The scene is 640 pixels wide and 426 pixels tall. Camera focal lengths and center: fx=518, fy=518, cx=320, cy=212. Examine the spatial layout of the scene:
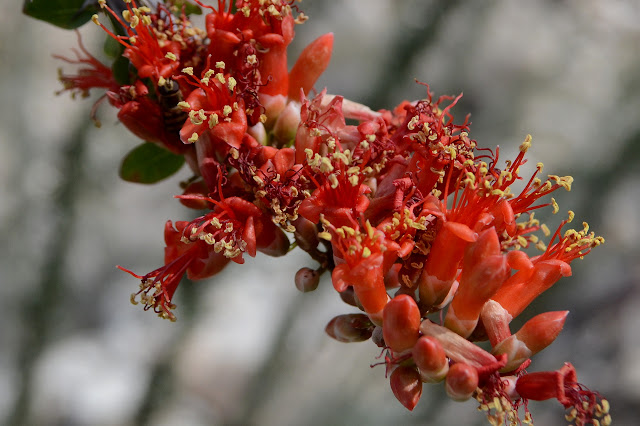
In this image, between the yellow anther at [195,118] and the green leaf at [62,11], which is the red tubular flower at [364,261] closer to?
the yellow anther at [195,118]

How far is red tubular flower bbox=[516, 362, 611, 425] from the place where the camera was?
1.75ft

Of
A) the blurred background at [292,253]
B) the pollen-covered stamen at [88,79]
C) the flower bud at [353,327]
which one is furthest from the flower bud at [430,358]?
the blurred background at [292,253]

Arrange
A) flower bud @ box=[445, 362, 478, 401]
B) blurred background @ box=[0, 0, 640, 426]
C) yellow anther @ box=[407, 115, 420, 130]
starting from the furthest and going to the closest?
blurred background @ box=[0, 0, 640, 426] < yellow anther @ box=[407, 115, 420, 130] < flower bud @ box=[445, 362, 478, 401]

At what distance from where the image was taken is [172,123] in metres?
0.71

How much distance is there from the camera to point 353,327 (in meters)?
0.67

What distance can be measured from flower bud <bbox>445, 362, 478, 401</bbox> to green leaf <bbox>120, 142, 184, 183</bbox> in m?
0.53

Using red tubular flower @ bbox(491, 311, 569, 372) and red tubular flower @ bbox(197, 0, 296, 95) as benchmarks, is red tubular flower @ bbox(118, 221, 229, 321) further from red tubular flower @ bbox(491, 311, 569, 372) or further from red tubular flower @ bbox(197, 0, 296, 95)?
red tubular flower @ bbox(491, 311, 569, 372)

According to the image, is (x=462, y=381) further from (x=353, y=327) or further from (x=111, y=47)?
(x=111, y=47)

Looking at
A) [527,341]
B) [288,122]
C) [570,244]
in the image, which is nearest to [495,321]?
[527,341]

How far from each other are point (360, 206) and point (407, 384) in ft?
0.68

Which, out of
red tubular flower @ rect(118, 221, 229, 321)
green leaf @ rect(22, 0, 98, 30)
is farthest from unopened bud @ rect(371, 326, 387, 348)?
green leaf @ rect(22, 0, 98, 30)

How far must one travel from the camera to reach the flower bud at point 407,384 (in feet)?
1.91

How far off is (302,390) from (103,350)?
1.47 m

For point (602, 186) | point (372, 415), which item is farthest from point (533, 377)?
point (372, 415)
